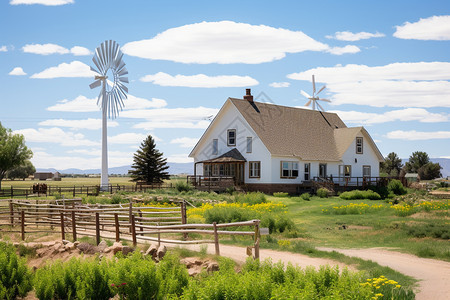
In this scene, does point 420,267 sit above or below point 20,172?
below

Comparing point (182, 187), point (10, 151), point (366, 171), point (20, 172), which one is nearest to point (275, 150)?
point (182, 187)

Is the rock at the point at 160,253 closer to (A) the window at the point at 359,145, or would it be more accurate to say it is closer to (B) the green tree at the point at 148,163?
(A) the window at the point at 359,145

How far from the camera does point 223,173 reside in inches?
2058

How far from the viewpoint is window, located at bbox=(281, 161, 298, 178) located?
4990cm

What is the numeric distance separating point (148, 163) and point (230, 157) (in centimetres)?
2643

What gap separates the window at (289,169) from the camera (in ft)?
164

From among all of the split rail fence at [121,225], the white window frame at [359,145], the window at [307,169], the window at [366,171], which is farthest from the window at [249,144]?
the split rail fence at [121,225]

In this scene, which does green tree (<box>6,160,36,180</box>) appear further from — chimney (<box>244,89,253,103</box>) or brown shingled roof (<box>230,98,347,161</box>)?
brown shingled roof (<box>230,98,347,161</box>)

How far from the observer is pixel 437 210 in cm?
2958

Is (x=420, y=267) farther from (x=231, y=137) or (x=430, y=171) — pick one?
(x=430, y=171)

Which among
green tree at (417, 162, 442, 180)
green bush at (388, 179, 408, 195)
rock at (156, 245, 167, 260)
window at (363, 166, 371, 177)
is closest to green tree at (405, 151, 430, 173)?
green tree at (417, 162, 442, 180)

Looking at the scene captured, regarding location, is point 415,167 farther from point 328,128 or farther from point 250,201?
point 250,201

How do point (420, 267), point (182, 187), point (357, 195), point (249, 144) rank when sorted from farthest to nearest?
point (249, 144) < point (182, 187) < point (357, 195) < point (420, 267)

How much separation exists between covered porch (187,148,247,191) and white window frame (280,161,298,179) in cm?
364
